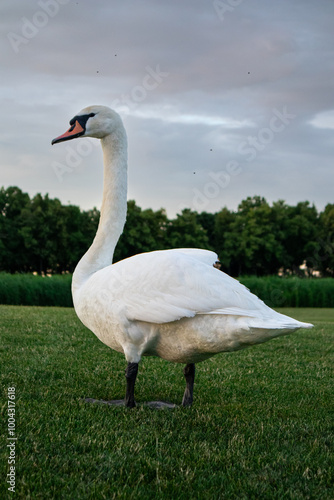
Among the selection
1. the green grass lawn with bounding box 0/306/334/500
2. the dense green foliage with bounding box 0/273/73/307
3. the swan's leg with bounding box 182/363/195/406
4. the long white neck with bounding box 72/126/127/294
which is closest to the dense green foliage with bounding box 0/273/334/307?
the dense green foliage with bounding box 0/273/73/307

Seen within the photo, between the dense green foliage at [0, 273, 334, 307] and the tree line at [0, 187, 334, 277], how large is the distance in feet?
76.2

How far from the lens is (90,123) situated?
17.6 feet

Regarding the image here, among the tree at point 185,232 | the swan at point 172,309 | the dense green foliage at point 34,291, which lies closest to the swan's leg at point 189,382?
the swan at point 172,309

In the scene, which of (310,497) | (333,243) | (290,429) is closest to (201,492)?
(310,497)

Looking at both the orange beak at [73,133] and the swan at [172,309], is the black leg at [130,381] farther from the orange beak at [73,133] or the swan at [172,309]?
the orange beak at [73,133]

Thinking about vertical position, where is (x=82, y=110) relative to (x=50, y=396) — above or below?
above

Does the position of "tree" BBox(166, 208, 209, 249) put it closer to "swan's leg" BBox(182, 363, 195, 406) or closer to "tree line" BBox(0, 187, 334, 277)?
"tree line" BBox(0, 187, 334, 277)

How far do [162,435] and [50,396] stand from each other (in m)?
1.62

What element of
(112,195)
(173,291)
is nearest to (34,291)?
(112,195)

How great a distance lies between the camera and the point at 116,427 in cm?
430

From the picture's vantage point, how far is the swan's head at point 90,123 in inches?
210

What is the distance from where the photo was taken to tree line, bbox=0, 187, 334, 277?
4703 cm

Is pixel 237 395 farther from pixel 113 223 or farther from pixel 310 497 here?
pixel 310 497

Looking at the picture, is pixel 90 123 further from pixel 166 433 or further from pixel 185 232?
pixel 185 232
